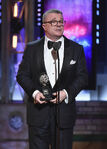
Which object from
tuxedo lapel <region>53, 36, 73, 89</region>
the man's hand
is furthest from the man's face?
the man's hand

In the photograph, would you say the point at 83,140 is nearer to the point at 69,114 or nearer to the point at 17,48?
the point at 17,48

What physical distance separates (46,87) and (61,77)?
14cm

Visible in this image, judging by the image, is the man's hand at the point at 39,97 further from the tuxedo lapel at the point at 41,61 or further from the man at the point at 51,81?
the tuxedo lapel at the point at 41,61

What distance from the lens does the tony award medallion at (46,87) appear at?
6.18ft

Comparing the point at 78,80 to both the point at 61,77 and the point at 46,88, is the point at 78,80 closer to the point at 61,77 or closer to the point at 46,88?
the point at 61,77

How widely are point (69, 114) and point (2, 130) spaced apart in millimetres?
2889

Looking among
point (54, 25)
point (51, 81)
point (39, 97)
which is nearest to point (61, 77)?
point (51, 81)

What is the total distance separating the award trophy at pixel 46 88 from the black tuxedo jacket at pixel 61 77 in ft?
0.22

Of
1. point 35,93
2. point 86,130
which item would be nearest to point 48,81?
point 35,93

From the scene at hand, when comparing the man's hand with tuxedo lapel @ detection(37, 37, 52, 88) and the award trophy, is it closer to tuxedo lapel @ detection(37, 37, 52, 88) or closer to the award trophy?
the award trophy

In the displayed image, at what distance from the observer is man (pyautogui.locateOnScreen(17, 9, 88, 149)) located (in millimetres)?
1954

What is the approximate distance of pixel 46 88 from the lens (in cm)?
191

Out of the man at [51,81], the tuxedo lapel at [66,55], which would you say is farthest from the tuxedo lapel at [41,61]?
the tuxedo lapel at [66,55]

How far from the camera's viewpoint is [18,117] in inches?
186
